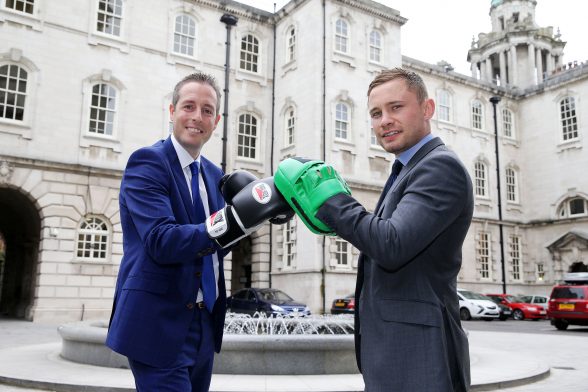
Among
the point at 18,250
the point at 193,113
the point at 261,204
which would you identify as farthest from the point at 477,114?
the point at 261,204

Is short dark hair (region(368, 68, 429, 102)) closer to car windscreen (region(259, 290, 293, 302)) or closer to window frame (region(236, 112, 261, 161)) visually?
car windscreen (region(259, 290, 293, 302))

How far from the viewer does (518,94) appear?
37.6 m

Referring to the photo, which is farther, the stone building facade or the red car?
the red car

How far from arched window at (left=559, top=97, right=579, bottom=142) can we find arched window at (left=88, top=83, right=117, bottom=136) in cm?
2727

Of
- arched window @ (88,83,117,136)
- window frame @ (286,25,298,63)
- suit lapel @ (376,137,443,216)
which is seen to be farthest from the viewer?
window frame @ (286,25,298,63)

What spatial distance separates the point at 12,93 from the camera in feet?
67.5

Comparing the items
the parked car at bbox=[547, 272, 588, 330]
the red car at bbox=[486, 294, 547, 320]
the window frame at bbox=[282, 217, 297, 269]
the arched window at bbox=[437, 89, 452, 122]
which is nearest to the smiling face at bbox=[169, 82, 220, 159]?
the parked car at bbox=[547, 272, 588, 330]

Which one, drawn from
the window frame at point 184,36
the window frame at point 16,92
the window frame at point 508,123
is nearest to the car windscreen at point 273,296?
the window frame at point 16,92

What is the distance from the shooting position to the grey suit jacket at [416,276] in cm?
208

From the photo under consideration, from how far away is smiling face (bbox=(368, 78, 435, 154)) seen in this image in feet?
7.92

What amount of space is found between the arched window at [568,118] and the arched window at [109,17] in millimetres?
27095

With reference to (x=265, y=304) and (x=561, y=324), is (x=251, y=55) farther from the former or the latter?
(x=561, y=324)

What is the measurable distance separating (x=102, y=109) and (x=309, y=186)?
22.1 meters

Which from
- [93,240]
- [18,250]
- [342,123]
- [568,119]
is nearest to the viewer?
[93,240]
